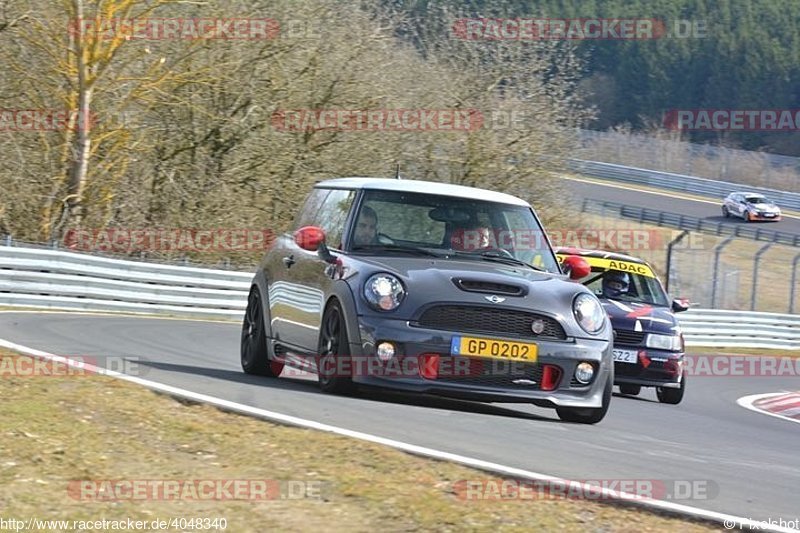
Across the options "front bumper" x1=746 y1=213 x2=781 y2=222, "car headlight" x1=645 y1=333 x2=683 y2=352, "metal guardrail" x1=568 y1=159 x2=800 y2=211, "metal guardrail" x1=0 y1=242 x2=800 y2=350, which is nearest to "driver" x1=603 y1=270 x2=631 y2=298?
"car headlight" x1=645 y1=333 x2=683 y2=352

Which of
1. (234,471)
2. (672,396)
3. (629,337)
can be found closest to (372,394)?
(234,471)

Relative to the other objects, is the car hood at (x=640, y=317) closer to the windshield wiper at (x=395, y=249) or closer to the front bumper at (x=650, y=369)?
the front bumper at (x=650, y=369)

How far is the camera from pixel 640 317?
14680 mm

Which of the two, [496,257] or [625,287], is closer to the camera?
[496,257]

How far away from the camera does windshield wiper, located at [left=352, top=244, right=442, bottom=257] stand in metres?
9.38

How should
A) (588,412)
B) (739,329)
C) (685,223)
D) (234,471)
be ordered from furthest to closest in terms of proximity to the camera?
(685,223)
(739,329)
(588,412)
(234,471)

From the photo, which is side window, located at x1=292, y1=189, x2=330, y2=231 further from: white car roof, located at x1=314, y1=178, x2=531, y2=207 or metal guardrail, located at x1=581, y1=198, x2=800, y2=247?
metal guardrail, located at x1=581, y1=198, x2=800, y2=247

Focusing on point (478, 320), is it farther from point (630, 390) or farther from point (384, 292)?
point (630, 390)

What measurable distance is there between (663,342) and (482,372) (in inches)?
253

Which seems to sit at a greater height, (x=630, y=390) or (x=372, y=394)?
(x=372, y=394)

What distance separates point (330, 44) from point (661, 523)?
80.8 ft

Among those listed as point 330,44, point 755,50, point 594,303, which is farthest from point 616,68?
point 594,303

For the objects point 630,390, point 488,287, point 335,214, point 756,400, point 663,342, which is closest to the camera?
point 488,287

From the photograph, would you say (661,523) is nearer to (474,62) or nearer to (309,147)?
(309,147)
